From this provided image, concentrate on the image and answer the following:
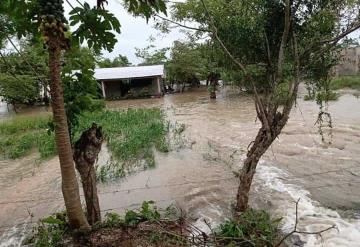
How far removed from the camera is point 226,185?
8211 mm

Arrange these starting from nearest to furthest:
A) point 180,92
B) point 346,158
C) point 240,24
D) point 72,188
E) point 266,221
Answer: point 72,188 < point 266,221 < point 240,24 < point 346,158 < point 180,92

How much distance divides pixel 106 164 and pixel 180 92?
23.6 m

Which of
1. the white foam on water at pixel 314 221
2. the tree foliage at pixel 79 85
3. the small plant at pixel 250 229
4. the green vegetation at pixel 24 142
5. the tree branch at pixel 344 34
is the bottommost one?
the white foam on water at pixel 314 221

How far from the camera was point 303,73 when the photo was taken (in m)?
6.61

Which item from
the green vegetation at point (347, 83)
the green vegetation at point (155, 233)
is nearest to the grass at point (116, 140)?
the green vegetation at point (155, 233)

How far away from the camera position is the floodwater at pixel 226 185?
6508 millimetres

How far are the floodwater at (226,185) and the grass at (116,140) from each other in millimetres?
462

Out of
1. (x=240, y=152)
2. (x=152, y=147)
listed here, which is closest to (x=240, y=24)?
(x=240, y=152)

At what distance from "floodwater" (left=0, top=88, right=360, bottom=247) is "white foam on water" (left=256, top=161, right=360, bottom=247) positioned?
0.01 m

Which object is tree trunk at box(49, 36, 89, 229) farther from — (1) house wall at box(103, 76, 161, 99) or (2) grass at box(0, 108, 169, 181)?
(1) house wall at box(103, 76, 161, 99)

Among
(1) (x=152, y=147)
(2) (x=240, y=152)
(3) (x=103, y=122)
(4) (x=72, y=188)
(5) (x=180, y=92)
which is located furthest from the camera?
(5) (x=180, y=92)

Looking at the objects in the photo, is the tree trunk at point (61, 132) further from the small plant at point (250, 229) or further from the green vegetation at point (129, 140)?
the green vegetation at point (129, 140)

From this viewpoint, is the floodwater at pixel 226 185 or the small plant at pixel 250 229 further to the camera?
the floodwater at pixel 226 185

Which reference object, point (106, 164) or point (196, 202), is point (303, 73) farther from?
point (106, 164)
